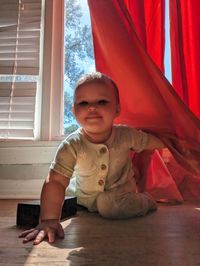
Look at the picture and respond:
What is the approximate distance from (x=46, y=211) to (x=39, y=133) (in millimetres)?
716

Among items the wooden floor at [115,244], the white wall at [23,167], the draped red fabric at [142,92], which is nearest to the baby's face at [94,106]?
the draped red fabric at [142,92]

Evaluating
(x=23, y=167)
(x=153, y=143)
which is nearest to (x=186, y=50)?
(x=153, y=143)

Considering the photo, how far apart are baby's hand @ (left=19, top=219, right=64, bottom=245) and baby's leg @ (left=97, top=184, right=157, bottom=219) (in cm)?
19

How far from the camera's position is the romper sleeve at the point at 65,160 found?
922mm

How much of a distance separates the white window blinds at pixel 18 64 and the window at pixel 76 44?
5.3 inches

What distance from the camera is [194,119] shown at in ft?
3.02

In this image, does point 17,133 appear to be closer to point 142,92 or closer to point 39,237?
point 142,92

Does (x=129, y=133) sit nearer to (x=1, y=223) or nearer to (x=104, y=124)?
(x=104, y=124)

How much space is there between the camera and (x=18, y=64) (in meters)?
1.51

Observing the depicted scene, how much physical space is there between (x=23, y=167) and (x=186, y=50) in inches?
32.2

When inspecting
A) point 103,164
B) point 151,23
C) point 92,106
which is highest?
point 151,23

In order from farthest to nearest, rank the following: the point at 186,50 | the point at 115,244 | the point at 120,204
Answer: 1. the point at 186,50
2. the point at 120,204
3. the point at 115,244

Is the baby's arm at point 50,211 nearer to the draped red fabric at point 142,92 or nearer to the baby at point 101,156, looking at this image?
the baby at point 101,156

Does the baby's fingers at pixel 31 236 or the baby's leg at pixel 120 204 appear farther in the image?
the baby's leg at pixel 120 204
